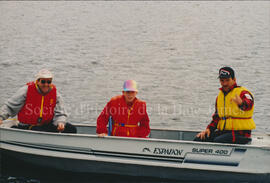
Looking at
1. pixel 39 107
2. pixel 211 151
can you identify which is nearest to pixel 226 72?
pixel 211 151

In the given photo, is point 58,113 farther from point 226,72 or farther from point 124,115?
point 226,72

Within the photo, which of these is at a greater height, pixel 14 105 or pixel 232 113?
pixel 14 105

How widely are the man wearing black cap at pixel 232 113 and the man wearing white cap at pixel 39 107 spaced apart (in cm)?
245

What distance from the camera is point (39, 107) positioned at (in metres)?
6.22

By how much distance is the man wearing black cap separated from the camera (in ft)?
18.8

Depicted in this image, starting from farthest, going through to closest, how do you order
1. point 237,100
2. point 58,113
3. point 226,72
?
point 58,113
point 226,72
point 237,100

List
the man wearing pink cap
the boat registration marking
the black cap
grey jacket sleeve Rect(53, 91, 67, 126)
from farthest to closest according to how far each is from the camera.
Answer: grey jacket sleeve Rect(53, 91, 67, 126), the man wearing pink cap, the boat registration marking, the black cap

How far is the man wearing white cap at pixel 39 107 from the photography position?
20.0 feet

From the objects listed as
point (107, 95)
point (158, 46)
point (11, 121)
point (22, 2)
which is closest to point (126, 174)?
point (11, 121)

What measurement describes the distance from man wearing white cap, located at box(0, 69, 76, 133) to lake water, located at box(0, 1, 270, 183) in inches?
131

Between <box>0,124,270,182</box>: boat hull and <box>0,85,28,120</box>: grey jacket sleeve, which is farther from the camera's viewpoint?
<box>0,85,28,120</box>: grey jacket sleeve

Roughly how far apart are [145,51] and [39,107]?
12.4 m

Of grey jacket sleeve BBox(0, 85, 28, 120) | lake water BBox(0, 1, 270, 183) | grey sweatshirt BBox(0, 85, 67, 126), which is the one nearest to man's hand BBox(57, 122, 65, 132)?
grey sweatshirt BBox(0, 85, 67, 126)

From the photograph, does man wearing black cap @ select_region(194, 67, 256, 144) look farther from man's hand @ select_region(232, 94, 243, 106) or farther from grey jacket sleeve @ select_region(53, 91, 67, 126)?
grey jacket sleeve @ select_region(53, 91, 67, 126)
